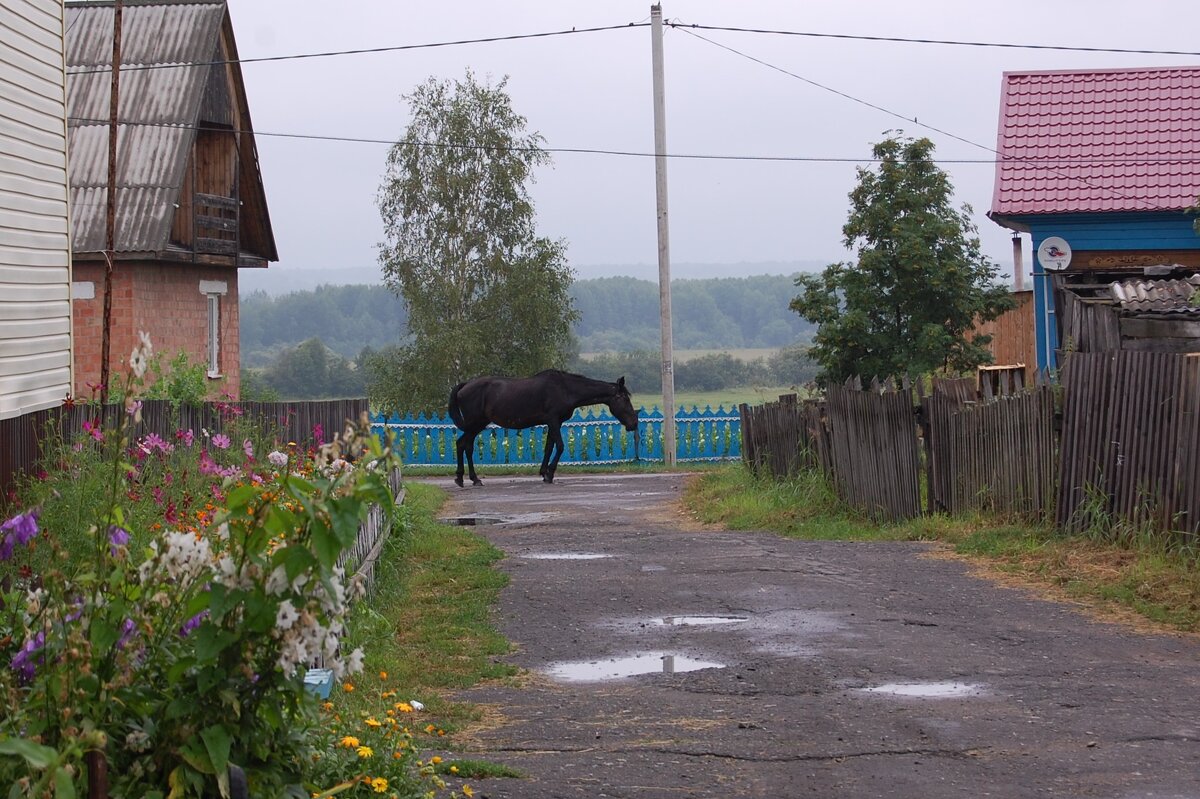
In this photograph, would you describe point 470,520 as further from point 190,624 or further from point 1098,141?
point 190,624

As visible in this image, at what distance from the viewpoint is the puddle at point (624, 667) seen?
797 centimetres

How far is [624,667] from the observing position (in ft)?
26.9

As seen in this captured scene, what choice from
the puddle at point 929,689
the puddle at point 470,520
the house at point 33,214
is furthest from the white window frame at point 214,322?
the puddle at point 929,689

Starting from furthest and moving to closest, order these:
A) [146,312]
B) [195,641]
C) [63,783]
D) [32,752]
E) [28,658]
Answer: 1. [146,312]
2. [28,658]
3. [195,641]
4. [63,783]
5. [32,752]

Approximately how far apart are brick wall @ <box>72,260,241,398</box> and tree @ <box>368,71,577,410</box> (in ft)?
34.4

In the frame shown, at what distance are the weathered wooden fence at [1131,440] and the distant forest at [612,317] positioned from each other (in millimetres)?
86910

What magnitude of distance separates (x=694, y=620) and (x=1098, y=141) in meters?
16.2

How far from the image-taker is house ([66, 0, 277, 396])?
2541 centimetres

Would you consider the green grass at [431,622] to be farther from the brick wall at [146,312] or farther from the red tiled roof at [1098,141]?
the brick wall at [146,312]

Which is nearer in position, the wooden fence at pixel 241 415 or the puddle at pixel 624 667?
the puddle at pixel 624 667

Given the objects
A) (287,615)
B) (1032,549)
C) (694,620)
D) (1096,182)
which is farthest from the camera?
(1096,182)

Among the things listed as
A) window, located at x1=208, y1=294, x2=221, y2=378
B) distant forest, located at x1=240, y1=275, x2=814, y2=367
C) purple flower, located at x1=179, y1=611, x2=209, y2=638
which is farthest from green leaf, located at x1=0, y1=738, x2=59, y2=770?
distant forest, located at x1=240, y1=275, x2=814, y2=367

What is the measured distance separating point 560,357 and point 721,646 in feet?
103

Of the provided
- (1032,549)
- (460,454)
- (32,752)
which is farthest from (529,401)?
(32,752)
